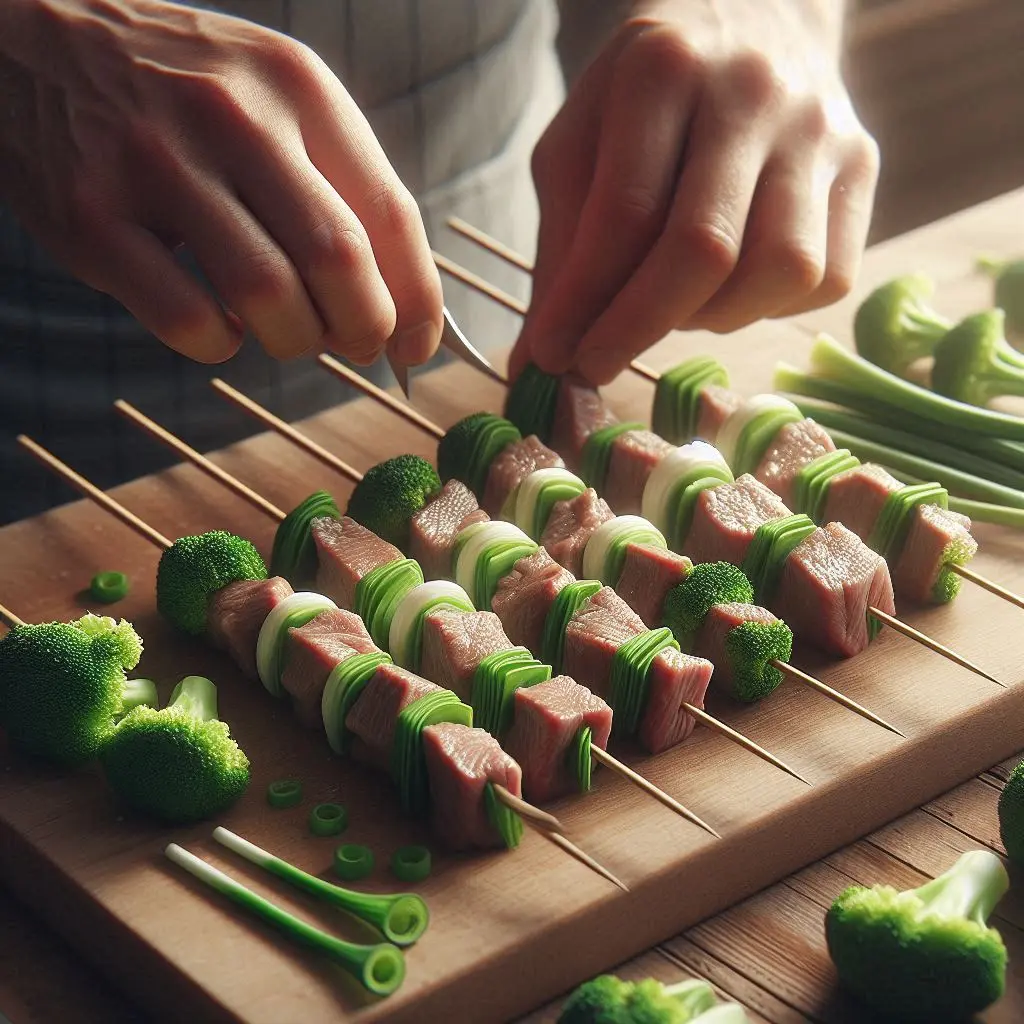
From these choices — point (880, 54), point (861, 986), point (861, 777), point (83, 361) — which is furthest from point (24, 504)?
point (880, 54)

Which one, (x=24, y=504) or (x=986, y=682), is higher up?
(x=986, y=682)

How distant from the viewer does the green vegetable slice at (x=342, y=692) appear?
288 cm

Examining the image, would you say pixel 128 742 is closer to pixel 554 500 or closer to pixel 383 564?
pixel 383 564

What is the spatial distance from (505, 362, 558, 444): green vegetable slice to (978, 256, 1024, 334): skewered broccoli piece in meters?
1.46

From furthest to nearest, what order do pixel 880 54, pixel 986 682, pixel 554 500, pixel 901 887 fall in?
1. pixel 880 54
2. pixel 554 500
3. pixel 986 682
4. pixel 901 887

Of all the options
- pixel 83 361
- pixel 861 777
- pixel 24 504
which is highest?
pixel 861 777

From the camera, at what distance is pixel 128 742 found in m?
2.75

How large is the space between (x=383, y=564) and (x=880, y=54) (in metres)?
7.08

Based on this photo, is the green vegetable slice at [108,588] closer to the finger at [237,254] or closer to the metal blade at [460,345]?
the finger at [237,254]

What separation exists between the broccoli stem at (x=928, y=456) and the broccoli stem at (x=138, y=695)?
1.79 metres

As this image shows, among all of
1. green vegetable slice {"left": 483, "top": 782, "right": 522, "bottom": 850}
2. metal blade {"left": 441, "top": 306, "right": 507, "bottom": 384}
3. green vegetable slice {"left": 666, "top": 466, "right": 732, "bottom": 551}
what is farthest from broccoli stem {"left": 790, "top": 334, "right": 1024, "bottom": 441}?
green vegetable slice {"left": 483, "top": 782, "right": 522, "bottom": 850}

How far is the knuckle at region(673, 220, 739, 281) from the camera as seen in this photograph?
11.4 feet

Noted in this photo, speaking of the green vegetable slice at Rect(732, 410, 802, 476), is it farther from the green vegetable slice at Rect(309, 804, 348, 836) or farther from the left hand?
the green vegetable slice at Rect(309, 804, 348, 836)

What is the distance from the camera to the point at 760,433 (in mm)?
3693
